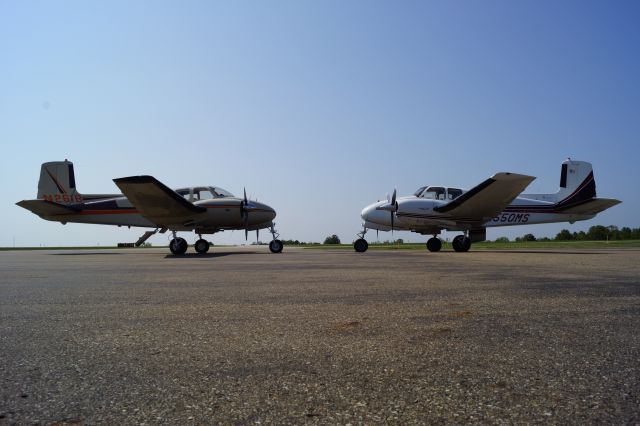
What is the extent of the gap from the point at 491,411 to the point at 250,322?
2119mm

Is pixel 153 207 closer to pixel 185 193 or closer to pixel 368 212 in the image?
pixel 185 193

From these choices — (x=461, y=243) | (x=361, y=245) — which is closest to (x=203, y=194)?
(x=361, y=245)

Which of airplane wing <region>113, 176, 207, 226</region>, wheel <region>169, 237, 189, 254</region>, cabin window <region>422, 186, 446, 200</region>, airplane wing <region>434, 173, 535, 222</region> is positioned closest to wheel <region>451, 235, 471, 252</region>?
airplane wing <region>434, 173, 535, 222</region>

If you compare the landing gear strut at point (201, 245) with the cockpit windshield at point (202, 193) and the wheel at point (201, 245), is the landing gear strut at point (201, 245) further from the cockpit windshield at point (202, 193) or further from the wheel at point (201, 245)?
the cockpit windshield at point (202, 193)

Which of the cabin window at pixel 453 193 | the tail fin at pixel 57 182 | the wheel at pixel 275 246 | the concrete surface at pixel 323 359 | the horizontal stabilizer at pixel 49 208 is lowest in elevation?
the concrete surface at pixel 323 359

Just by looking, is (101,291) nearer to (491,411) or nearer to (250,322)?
(250,322)

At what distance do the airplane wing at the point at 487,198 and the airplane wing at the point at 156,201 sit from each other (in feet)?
34.5

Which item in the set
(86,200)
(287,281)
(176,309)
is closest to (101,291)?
(176,309)

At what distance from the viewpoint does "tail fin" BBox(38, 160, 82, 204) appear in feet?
74.3

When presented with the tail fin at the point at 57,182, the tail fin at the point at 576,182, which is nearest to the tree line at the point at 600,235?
the tail fin at the point at 576,182

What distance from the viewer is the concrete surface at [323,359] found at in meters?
1.63

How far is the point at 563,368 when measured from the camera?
2.11 meters

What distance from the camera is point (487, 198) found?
59.5 ft

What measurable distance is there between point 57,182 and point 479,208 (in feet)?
67.8
